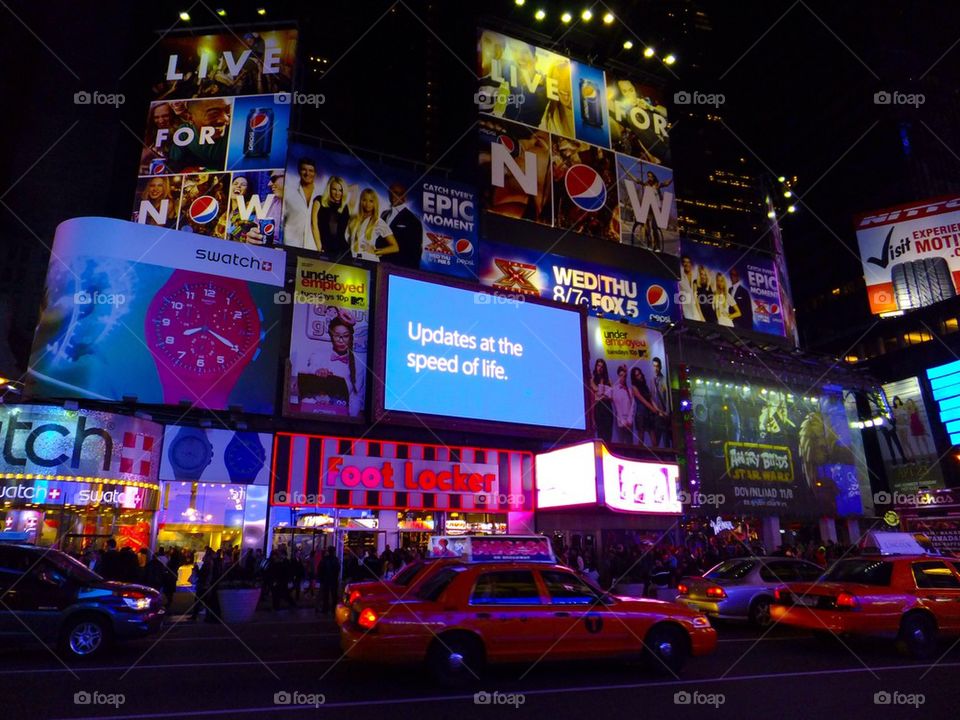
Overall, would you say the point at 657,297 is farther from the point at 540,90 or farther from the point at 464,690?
the point at 464,690

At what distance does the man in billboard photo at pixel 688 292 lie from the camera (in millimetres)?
35844

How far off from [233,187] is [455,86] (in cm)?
Result: 1713

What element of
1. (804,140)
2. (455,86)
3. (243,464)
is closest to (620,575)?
(243,464)

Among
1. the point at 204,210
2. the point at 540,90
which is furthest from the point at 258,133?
the point at 540,90

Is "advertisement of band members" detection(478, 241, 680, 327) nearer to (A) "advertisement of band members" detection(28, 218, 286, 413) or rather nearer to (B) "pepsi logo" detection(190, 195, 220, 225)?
(A) "advertisement of band members" detection(28, 218, 286, 413)

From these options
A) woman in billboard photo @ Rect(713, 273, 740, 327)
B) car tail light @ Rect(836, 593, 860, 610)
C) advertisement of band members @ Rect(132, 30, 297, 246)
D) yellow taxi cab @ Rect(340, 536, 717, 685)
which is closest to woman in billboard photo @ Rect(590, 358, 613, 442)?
woman in billboard photo @ Rect(713, 273, 740, 327)

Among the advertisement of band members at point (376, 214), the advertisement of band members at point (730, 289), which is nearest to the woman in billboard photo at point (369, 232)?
the advertisement of band members at point (376, 214)

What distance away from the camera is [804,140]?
67.2 metres

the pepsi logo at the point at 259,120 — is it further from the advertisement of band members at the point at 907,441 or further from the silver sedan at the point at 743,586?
the advertisement of band members at the point at 907,441

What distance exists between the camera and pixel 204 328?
20.9 metres

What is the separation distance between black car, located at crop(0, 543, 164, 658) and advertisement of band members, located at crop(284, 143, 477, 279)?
16.8 meters

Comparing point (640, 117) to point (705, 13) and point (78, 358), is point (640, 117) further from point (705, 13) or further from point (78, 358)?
point (78, 358)

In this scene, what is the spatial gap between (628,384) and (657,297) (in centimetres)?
738

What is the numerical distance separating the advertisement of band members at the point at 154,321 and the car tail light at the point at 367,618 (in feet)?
46.8
